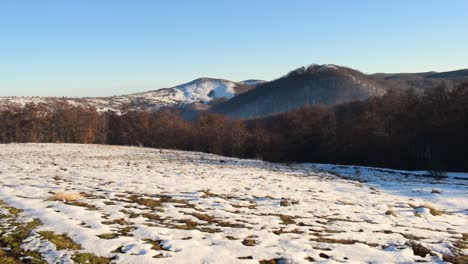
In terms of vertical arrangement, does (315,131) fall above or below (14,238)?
above

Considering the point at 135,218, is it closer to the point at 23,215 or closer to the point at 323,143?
the point at 23,215

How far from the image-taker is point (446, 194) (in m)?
22.4

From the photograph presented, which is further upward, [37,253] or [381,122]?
[381,122]

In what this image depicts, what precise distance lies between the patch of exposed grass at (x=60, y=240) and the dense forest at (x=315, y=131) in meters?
46.0

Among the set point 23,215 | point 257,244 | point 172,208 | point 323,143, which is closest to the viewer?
point 257,244

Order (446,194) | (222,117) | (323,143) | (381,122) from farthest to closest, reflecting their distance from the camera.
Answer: (222,117) → (323,143) → (381,122) → (446,194)

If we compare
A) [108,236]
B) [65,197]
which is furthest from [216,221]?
[65,197]

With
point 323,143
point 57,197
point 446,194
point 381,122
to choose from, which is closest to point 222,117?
point 323,143

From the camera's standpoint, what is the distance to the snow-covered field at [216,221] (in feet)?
28.0

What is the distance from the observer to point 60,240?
347 inches

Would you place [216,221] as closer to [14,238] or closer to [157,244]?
[157,244]

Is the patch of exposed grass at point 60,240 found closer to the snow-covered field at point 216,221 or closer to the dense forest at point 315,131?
the snow-covered field at point 216,221

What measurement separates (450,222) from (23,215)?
589 inches

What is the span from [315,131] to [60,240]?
2721 inches
